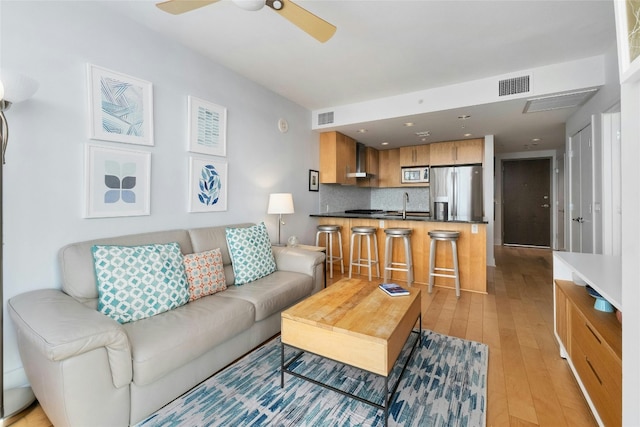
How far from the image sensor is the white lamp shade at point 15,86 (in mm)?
1356

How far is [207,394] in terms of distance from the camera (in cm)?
165

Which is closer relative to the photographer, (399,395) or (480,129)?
(399,395)

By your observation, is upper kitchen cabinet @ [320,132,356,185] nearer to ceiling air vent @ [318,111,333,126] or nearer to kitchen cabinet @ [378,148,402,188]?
ceiling air vent @ [318,111,333,126]

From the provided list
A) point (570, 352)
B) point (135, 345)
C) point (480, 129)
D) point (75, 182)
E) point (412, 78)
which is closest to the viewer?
point (135, 345)

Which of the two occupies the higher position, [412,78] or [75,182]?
[412,78]

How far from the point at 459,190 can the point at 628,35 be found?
4713 millimetres

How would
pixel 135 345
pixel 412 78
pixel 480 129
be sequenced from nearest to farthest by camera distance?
pixel 135 345 → pixel 412 78 → pixel 480 129

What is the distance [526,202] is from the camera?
684cm

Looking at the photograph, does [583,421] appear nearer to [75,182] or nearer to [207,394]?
[207,394]

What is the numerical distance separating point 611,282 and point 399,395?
124 centimetres

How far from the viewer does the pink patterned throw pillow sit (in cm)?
211

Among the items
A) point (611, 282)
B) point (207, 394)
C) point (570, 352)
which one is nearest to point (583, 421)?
point (570, 352)

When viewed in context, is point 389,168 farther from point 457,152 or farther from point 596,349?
point 596,349

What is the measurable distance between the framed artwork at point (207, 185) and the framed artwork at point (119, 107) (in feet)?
1.54
